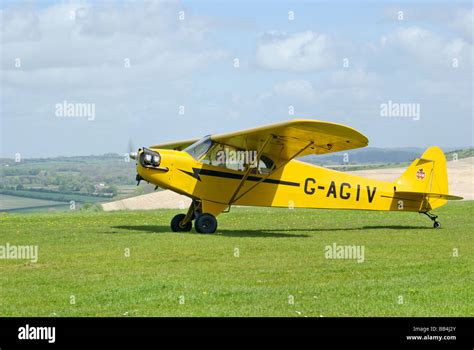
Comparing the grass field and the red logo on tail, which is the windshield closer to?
the grass field

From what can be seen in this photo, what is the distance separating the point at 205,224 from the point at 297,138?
3459 millimetres

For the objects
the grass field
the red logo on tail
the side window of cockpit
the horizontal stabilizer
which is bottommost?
the grass field

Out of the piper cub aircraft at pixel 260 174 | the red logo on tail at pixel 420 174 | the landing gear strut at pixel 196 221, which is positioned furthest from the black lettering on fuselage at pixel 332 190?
the landing gear strut at pixel 196 221

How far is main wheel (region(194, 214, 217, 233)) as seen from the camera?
21.5 metres

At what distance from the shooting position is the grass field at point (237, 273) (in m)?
11.0

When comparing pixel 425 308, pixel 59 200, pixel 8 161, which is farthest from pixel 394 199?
pixel 8 161

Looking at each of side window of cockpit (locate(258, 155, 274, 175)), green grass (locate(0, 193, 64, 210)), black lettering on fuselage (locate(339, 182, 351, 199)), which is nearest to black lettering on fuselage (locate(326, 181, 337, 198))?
black lettering on fuselage (locate(339, 182, 351, 199))

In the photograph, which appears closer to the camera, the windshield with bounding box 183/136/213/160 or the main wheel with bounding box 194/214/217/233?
the main wheel with bounding box 194/214/217/233

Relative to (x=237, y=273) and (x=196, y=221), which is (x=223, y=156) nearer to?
(x=196, y=221)

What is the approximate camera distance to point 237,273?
551 inches
